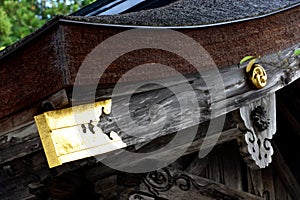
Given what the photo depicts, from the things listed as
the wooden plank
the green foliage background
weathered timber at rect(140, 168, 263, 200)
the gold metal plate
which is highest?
the green foliage background

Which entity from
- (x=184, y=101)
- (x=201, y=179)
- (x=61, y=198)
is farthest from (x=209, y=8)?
(x=61, y=198)

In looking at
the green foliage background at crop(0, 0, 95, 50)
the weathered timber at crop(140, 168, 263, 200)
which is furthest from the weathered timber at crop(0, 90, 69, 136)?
the green foliage background at crop(0, 0, 95, 50)

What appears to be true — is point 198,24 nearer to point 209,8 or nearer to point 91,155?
point 209,8

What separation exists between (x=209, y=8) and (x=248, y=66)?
1.04 ft

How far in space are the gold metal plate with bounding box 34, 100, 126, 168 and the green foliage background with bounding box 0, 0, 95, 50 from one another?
761 cm

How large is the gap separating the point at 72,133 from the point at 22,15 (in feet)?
29.2

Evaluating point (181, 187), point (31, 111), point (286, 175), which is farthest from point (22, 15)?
point (31, 111)

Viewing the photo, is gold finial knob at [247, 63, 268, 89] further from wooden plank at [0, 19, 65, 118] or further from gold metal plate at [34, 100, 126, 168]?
wooden plank at [0, 19, 65, 118]

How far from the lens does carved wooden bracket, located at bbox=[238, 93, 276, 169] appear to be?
2.61m

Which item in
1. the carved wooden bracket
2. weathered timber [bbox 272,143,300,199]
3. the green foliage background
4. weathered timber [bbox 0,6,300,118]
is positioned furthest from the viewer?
the green foliage background

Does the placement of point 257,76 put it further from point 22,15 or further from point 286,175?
point 22,15

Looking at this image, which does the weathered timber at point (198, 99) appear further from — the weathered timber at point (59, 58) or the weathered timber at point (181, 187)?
the weathered timber at point (181, 187)

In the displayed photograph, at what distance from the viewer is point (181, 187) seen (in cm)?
298

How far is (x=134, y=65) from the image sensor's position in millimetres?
2252
